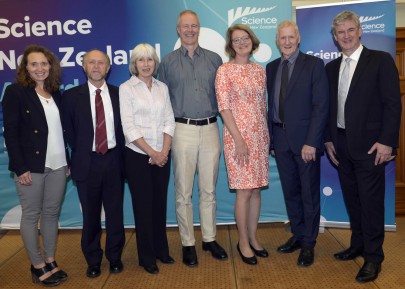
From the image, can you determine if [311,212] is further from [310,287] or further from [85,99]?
[85,99]

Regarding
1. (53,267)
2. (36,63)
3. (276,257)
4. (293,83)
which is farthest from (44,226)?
(293,83)

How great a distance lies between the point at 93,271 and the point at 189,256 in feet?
2.38

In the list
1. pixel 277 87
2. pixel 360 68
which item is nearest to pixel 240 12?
pixel 277 87

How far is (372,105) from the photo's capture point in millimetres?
2854

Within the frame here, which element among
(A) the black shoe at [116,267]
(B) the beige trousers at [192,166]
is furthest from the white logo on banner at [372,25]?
(A) the black shoe at [116,267]

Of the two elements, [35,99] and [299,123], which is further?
[299,123]

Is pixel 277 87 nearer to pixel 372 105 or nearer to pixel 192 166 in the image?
pixel 372 105

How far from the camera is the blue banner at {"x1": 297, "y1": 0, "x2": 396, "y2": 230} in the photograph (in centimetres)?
367

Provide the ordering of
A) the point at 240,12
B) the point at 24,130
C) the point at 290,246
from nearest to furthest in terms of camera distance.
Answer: the point at 24,130 < the point at 290,246 < the point at 240,12

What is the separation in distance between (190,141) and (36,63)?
121cm

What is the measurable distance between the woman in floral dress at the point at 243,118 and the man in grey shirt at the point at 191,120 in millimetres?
148

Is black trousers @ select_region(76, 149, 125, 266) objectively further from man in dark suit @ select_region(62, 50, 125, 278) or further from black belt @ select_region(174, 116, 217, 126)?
black belt @ select_region(174, 116, 217, 126)

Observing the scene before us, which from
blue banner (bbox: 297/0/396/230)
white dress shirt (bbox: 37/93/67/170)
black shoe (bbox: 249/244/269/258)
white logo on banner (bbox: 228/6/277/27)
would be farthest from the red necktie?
blue banner (bbox: 297/0/396/230)

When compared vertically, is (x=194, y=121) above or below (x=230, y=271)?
above
